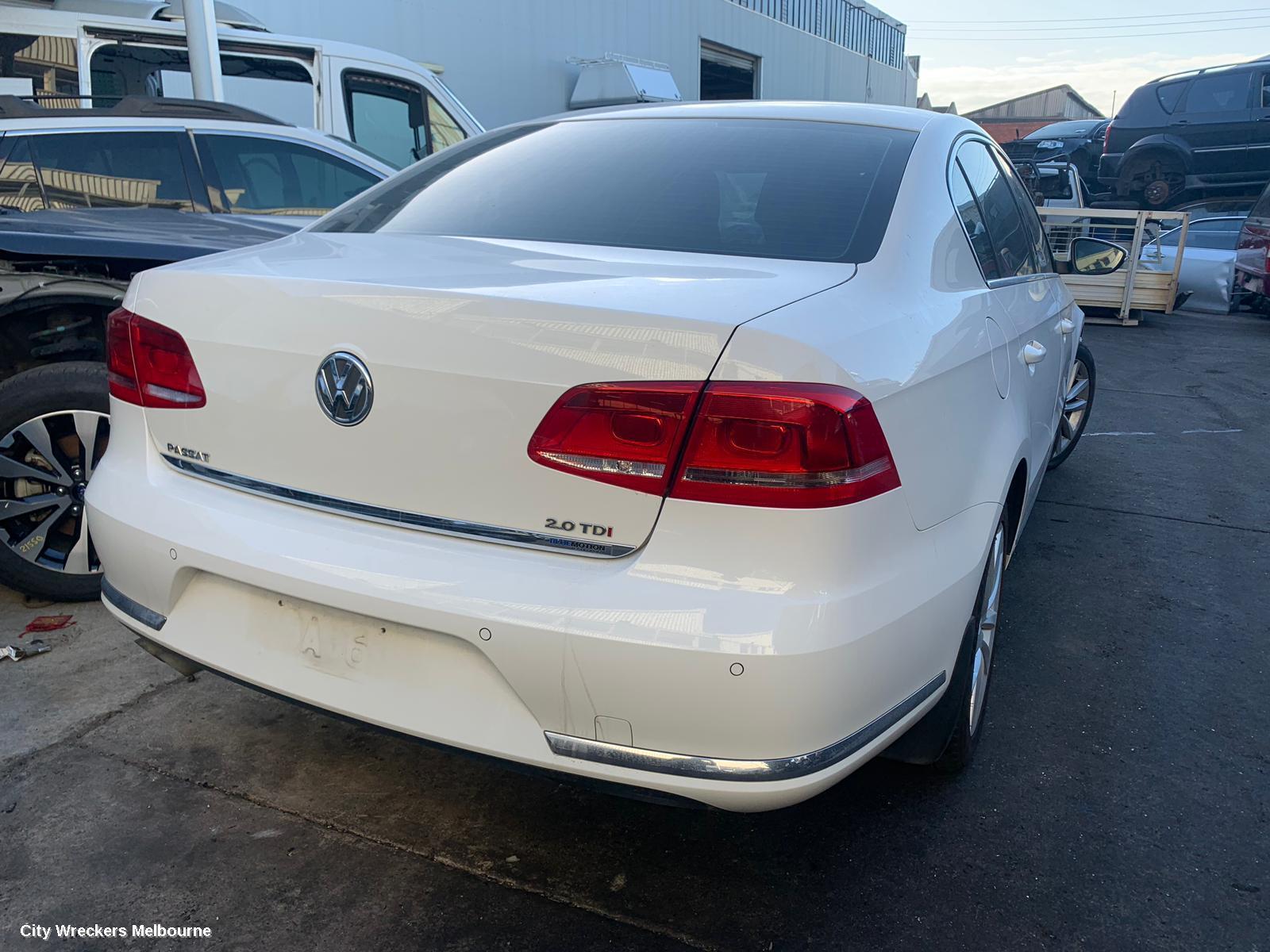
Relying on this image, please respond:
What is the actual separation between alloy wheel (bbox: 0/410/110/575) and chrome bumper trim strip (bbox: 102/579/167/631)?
1136 mm

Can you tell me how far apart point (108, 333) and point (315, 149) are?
2.99 metres

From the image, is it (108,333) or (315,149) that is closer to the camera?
(108,333)

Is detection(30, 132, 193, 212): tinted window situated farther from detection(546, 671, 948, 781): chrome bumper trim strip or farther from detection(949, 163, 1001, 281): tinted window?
detection(546, 671, 948, 781): chrome bumper trim strip

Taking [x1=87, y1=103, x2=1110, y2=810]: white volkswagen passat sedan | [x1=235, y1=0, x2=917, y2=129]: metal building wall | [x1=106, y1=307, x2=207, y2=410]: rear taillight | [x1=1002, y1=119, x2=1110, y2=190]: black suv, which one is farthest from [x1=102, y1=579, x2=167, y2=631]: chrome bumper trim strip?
[x1=1002, y1=119, x2=1110, y2=190]: black suv

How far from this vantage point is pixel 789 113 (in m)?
2.78

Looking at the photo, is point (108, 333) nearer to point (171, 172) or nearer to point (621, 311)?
point (621, 311)

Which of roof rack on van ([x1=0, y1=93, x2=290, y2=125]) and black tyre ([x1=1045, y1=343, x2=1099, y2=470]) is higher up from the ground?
roof rack on van ([x1=0, y1=93, x2=290, y2=125])

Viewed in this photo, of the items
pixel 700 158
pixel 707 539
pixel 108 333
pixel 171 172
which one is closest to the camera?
pixel 707 539

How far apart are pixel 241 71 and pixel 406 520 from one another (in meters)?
6.63

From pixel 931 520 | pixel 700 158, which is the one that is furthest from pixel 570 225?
pixel 931 520

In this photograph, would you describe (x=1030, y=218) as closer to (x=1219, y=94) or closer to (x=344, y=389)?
(x=344, y=389)

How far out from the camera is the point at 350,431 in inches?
73.4

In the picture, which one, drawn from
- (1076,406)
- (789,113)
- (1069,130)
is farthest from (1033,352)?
(1069,130)

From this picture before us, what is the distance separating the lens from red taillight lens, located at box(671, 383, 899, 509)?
1.64 metres
